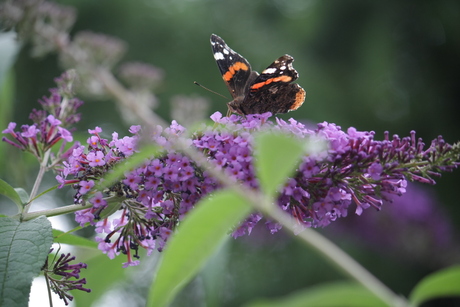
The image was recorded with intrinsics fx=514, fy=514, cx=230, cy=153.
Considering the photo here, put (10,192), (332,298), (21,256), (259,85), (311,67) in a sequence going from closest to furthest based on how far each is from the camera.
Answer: (332,298), (21,256), (10,192), (259,85), (311,67)

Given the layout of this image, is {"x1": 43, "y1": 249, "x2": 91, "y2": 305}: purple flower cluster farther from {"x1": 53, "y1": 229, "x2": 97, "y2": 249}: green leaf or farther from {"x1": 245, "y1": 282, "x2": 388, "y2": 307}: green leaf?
{"x1": 245, "y1": 282, "x2": 388, "y2": 307}: green leaf

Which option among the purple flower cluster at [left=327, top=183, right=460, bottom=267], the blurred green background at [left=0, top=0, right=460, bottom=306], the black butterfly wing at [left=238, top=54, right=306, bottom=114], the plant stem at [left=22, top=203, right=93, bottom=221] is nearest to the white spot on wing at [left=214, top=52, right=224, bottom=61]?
the black butterfly wing at [left=238, top=54, right=306, bottom=114]

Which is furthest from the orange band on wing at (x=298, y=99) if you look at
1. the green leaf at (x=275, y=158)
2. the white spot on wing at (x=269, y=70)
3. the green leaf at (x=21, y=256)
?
the green leaf at (x=275, y=158)

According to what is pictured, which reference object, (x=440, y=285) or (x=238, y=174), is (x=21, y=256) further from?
(x=440, y=285)

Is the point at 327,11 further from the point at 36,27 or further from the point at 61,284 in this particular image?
the point at 61,284

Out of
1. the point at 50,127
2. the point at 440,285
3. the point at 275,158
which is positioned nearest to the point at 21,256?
the point at 50,127

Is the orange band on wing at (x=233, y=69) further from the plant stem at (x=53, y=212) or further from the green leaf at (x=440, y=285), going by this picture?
the green leaf at (x=440, y=285)
